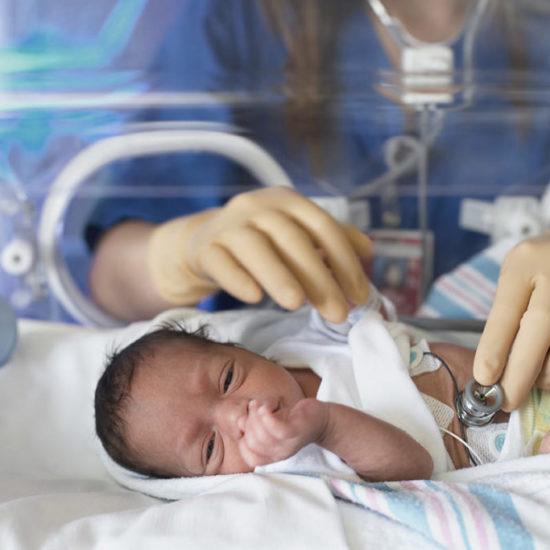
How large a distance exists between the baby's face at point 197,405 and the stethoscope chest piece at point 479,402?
7.0 inches

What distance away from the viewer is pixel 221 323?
1015 millimetres

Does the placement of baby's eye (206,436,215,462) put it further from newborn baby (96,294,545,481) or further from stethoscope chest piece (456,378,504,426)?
stethoscope chest piece (456,378,504,426)

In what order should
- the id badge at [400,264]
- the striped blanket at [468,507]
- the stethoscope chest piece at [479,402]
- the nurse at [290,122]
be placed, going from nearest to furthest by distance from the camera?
the striped blanket at [468,507]
the stethoscope chest piece at [479,402]
the nurse at [290,122]
the id badge at [400,264]

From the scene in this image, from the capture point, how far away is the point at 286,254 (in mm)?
833

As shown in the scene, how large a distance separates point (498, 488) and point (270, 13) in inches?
41.9

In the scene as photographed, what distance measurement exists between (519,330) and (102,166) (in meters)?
0.77

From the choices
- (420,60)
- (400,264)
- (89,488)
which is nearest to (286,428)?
(89,488)

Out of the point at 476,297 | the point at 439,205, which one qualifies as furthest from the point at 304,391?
the point at 439,205

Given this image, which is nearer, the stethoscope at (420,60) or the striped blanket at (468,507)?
the striped blanket at (468,507)

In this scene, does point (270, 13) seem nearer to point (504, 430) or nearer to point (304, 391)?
point (304, 391)

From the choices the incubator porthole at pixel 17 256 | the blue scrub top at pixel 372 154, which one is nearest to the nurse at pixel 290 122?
the blue scrub top at pixel 372 154

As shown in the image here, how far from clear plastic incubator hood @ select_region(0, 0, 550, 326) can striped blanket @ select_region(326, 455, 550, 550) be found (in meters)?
0.56

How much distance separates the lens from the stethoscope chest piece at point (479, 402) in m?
0.73

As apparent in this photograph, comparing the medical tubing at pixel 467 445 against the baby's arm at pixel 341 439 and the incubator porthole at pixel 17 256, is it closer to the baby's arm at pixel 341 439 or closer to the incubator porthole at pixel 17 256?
the baby's arm at pixel 341 439
